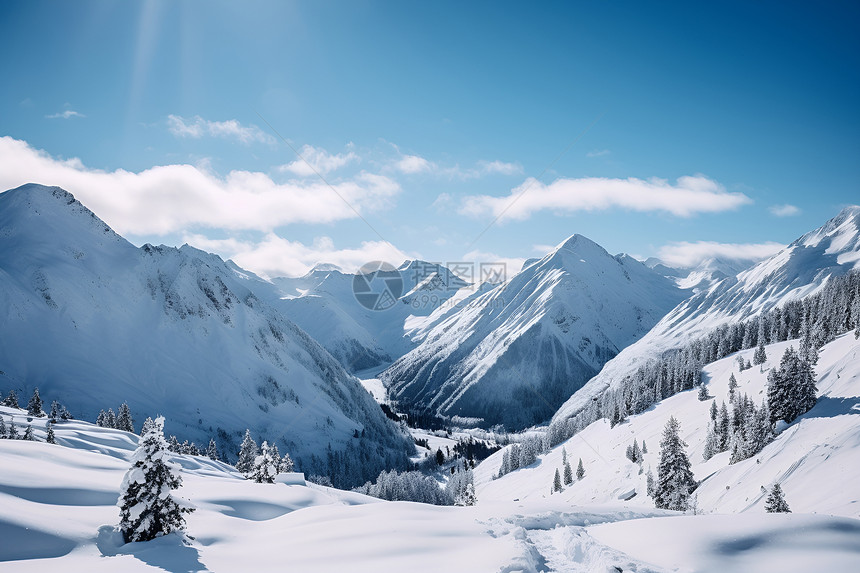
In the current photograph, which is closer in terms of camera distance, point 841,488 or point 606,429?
point 841,488

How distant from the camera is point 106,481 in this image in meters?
27.1

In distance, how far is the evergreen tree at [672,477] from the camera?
43469mm

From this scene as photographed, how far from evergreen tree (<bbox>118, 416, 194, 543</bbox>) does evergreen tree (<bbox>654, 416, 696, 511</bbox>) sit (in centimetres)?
4537

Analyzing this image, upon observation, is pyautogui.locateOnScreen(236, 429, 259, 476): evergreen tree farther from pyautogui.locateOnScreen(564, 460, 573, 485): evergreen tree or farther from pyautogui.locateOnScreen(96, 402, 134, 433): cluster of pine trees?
pyautogui.locateOnScreen(564, 460, 573, 485): evergreen tree

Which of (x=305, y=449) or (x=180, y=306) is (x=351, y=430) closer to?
(x=305, y=449)

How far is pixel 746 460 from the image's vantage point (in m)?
50.6

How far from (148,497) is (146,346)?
170m

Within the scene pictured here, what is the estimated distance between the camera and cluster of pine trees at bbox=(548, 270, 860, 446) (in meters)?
93.6

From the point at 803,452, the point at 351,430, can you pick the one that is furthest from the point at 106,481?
the point at 351,430

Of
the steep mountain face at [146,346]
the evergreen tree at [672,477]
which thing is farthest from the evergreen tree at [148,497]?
the steep mountain face at [146,346]

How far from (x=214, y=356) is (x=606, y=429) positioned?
14926cm

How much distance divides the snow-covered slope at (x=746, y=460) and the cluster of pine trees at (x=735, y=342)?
4166 mm

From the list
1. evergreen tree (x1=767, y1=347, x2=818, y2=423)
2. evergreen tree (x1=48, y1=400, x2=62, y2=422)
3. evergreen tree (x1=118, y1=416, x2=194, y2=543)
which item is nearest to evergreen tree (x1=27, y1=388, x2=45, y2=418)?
evergreen tree (x1=48, y1=400, x2=62, y2=422)

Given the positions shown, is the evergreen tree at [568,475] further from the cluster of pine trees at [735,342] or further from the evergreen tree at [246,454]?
the evergreen tree at [246,454]
